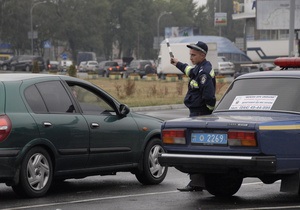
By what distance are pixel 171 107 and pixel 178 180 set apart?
19221 mm

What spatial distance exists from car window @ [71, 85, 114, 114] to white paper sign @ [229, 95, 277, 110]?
5.98 ft

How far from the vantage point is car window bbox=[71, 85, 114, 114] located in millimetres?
10510

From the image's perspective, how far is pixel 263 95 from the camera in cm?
955

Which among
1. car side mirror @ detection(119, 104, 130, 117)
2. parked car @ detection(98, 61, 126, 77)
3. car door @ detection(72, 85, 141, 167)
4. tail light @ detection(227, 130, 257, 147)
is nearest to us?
tail light @ detection(227, 130, 257, 147)

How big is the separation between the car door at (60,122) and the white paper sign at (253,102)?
1.83 metres

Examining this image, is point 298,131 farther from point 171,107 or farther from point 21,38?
point 21,38

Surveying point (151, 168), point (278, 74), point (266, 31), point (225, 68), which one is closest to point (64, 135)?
point (151, 168)

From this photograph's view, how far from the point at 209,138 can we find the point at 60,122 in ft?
6.47

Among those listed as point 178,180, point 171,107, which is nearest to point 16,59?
point 171,107

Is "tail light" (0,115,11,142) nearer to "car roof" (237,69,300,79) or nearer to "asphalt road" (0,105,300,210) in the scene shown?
A: "asphalt road" (0,105,300,210)

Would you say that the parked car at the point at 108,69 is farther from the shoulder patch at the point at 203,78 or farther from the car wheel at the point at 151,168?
the shoulder patch at the point at 203,78

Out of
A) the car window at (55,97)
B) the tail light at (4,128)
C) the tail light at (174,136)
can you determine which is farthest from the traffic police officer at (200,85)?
the tail light at (4,128)

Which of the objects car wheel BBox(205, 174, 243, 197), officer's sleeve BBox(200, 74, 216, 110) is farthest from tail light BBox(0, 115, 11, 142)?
officer's sleeve BBox(200, 74, 216, 110)

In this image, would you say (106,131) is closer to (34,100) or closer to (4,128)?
(34,100)
